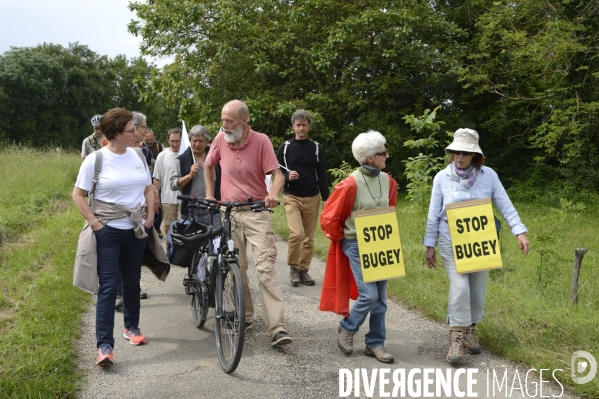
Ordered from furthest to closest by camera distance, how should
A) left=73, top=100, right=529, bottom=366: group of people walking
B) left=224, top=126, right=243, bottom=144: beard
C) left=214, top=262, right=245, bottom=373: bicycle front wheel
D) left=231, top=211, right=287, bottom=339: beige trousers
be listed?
left=224, top=126, right=243, bottom=144: beard < left=231, top=211, right=287, bottom=339: beige trousers < left=73, top=100, right=529, bottom=366: group of people walking < left=214, top=262, right=245, bottom=373: bicycle front wheel

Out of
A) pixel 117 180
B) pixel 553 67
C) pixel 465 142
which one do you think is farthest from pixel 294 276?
pixel 553 67

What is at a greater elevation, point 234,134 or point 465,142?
point 234,134

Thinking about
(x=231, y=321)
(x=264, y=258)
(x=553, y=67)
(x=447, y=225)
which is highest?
(x=553, y=67)

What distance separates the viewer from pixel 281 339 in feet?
16.8

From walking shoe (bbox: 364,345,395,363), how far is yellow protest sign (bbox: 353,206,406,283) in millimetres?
615

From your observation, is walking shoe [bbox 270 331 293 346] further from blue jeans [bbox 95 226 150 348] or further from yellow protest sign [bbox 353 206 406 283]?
blue jeans [bbox 95 226 150 348]

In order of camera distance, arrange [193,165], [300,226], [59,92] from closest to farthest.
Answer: [193,165] → [300,226] → [59,92]

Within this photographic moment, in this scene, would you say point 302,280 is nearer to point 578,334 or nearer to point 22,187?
point 578,334

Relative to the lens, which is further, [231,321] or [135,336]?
[135,336]

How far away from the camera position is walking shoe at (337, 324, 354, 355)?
203 inches

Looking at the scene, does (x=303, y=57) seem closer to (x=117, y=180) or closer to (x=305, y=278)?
(x=305, y=278)

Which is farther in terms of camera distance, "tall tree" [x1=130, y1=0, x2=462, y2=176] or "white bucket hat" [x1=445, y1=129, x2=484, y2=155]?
"tall tree" [x1=130, y1=0, x2=462, y2=176]

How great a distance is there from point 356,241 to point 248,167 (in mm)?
1212
